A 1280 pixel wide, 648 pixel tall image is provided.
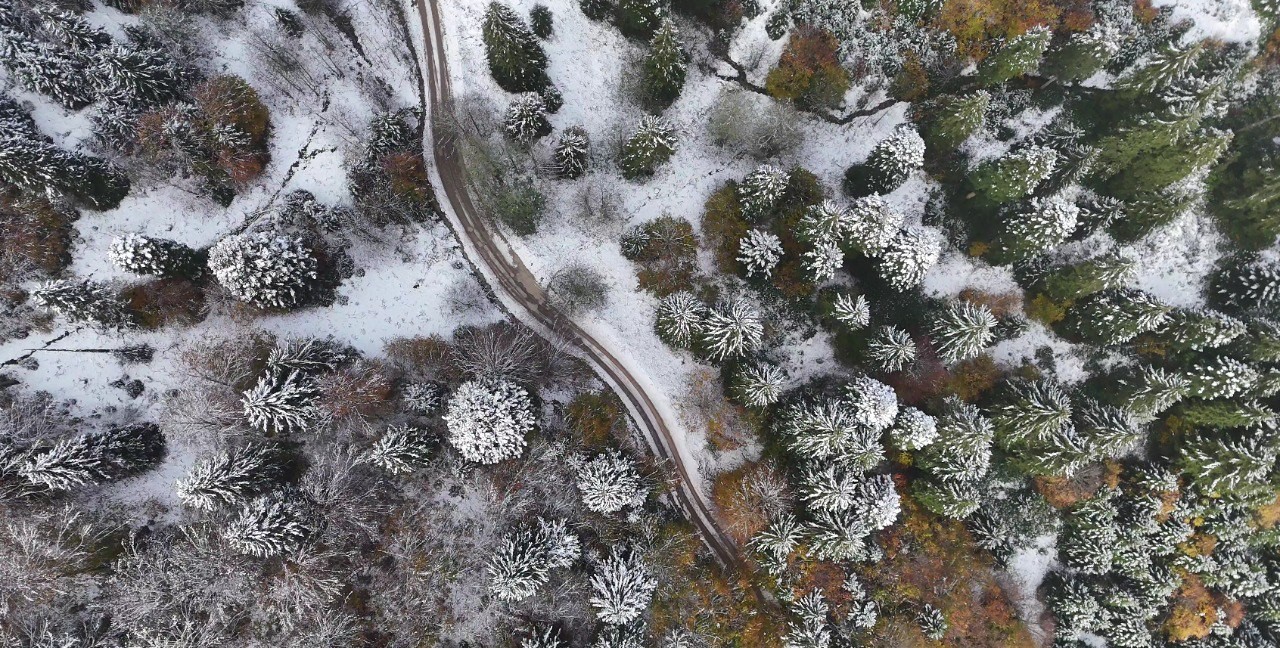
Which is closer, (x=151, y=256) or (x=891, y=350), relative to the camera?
(x=151, y=256)

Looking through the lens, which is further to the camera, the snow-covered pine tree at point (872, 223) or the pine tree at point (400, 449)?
the snow-covered pine tree at point (872, 223)

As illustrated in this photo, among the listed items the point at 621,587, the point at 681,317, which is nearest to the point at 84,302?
the point at 681,317

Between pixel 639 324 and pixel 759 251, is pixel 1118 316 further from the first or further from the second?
pixel 639 324

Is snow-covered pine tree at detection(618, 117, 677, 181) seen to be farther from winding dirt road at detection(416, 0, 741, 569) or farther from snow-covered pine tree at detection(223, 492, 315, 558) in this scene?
snow-covered pine tree at detection(223, 492, 315, 558)

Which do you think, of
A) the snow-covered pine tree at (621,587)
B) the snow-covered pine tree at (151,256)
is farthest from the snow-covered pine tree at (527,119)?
the snow-covered pine tree at (621,587)

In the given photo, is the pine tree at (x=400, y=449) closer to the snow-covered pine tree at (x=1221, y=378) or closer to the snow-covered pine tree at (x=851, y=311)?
the snow-covered pine tree at (x=851, y=311)

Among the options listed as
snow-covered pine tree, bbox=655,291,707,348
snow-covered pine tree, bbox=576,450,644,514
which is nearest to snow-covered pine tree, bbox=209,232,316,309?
snow-covered pine tree, bbox=576,450,644,514
